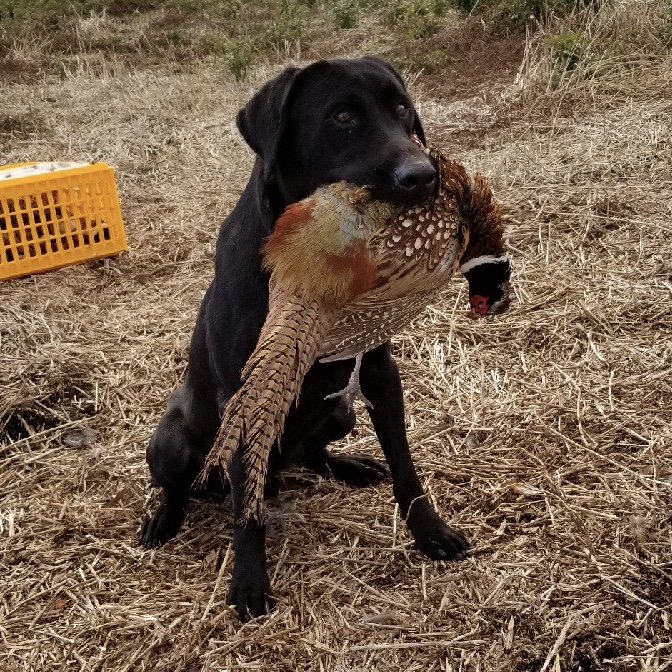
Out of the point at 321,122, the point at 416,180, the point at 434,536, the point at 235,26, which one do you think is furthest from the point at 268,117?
the point at 235,26

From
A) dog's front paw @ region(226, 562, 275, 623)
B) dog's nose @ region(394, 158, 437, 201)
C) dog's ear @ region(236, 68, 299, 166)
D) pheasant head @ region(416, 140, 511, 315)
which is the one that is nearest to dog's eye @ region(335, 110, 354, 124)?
dog's ear @ region(236, 68, 299, 166)

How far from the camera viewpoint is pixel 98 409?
364 cm

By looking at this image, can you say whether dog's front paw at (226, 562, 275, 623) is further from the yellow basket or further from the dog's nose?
the yellow basket

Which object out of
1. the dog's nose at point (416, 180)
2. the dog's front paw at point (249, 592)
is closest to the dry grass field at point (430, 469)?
the dog's front paw at point (249, 592)

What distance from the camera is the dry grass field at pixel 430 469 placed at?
7.47 feet

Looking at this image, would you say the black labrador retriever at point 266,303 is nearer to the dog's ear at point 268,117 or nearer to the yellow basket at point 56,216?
the dog's ear at point 268,117

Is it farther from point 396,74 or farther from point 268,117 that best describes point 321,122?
point 396,74

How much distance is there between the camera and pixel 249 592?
243cm

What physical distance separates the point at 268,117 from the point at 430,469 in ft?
4.75

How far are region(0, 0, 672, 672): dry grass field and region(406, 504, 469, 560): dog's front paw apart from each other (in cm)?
4

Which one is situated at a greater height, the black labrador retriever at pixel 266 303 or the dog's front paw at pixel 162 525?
the black labrador retriever at pixel 266 303

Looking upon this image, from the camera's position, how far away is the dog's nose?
173 centimetres

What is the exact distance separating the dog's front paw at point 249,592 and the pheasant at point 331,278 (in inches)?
29.0

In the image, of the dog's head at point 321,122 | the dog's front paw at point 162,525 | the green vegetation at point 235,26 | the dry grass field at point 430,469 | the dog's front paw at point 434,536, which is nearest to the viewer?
the dog's head at point 321,122
